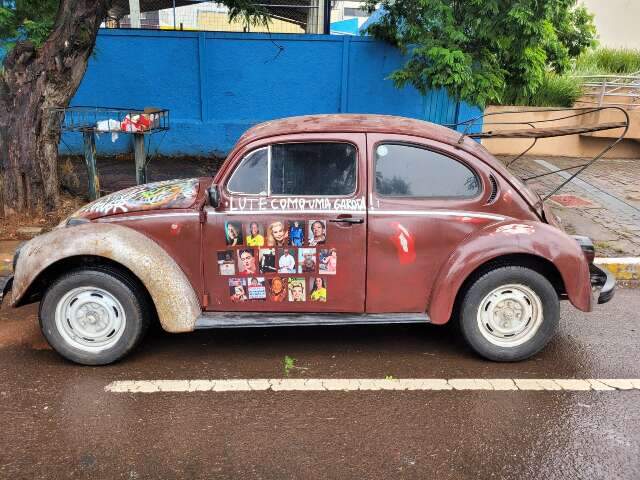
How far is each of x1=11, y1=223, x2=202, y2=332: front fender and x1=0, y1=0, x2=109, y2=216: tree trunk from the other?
325 cm

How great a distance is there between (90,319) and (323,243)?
172cm

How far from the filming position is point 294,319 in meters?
4.09

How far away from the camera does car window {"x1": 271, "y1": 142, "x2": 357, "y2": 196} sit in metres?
4.06

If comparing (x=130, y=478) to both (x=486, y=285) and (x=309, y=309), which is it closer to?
(x=309, y=309)

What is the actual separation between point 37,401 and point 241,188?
1.90 m

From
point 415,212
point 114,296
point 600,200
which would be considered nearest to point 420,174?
point 415,212

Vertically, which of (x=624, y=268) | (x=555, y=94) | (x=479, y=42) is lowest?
(x=624, y=268)

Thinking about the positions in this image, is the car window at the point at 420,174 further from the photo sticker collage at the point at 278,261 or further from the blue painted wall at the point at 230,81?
the blue painted wall at the point at 230,81

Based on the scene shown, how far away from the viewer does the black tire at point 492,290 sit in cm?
403

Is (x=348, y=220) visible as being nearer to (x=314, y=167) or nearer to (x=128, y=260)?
(x=314, y=167)

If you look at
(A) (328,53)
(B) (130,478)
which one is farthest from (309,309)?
(A) (328,53)

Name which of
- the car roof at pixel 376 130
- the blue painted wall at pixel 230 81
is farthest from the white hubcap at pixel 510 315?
the blue painted wall at pixel 230 81

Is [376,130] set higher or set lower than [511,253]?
higher

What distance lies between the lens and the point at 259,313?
414 cm
